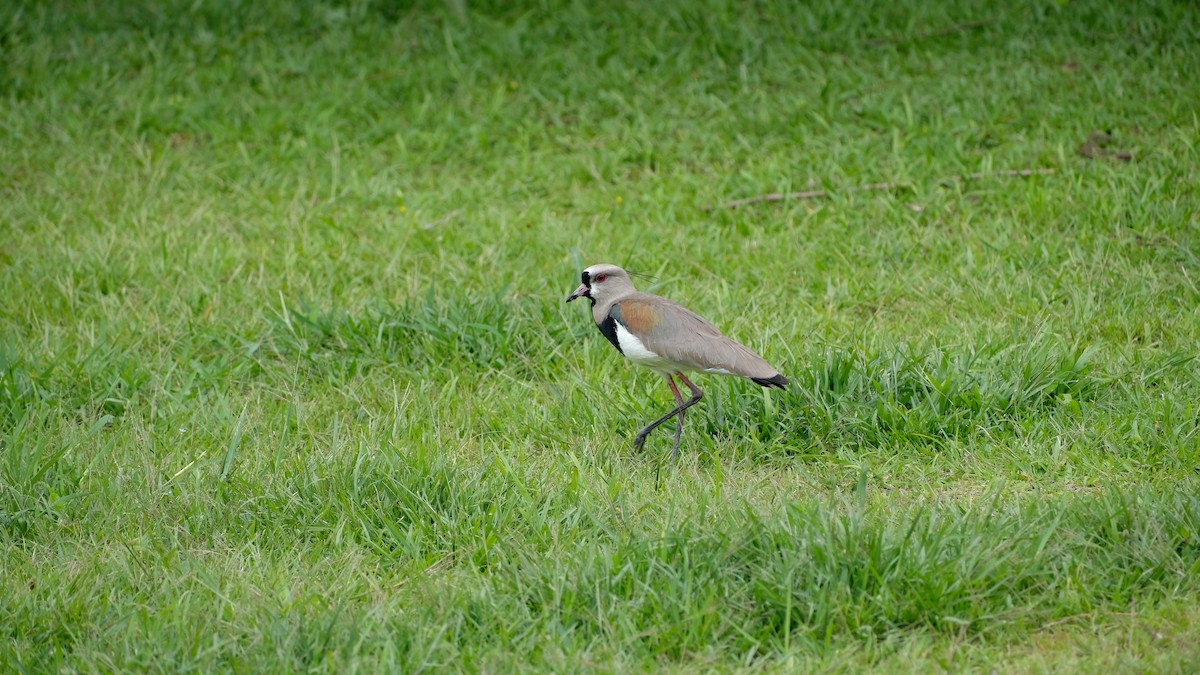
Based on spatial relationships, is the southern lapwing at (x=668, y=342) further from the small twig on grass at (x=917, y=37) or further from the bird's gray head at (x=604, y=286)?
the small twig on grass at (x=917, y=37)

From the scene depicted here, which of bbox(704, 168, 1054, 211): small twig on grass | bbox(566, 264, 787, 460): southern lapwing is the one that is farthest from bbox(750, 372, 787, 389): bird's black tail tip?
bbox(704, 168, 1054, 211): small twig on grass

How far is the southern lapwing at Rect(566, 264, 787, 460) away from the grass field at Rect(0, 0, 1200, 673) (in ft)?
0.84

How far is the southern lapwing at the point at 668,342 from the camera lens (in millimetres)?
4371

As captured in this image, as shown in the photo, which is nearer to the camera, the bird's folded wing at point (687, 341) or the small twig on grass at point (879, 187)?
the bird's folded wing at point (687, 341)

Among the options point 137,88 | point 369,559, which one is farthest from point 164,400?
point 137,88

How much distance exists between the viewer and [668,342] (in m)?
4.43

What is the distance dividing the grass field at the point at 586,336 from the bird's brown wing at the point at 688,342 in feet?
1.05

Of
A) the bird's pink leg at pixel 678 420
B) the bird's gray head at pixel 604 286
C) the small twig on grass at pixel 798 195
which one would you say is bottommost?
the bird's pink leg at pixel 678 420

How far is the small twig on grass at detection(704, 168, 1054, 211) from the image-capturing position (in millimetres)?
6727

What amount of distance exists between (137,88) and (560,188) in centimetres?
309

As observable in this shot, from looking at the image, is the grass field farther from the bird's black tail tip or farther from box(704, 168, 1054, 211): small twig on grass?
the bird's black tail tip

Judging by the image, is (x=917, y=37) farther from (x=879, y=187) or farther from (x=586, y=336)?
(x=586, y=336)

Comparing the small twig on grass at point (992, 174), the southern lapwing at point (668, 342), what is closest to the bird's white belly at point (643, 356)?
the southern lapwing at point (668, 342)

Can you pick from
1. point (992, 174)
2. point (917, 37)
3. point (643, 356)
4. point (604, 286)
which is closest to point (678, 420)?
point (643, 356)
